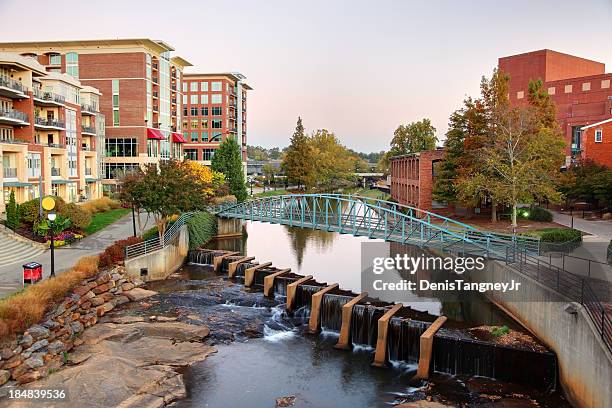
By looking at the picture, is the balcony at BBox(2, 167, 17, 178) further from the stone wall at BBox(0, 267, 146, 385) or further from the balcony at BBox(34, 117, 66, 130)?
the stone wall at BBox(0, 267, 146, 385)

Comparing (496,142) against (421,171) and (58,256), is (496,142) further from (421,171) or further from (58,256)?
(58,256)

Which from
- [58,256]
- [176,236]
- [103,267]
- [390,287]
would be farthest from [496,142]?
[58,256]

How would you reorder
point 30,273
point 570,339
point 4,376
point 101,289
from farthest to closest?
point 101,289 → point 30,273 → point 570,339 → point 4,376

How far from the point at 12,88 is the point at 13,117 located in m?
2.24

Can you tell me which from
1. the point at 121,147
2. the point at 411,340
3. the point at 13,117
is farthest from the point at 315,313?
the point at 121,147

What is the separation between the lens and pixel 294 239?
52594 mm

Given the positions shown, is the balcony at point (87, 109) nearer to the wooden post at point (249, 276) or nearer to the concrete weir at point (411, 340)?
the wooden post at point (249, 276)

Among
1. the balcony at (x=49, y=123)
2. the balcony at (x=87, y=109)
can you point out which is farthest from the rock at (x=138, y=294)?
the balcony at (x=87, y=109)

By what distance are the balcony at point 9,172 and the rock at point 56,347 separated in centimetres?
2465

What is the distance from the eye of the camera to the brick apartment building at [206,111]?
98.3 metres

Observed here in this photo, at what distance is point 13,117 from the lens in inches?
1647

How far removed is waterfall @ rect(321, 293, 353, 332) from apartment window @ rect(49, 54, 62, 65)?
54.5 m

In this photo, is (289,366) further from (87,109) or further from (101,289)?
(87,109)

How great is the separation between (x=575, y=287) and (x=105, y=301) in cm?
2112
